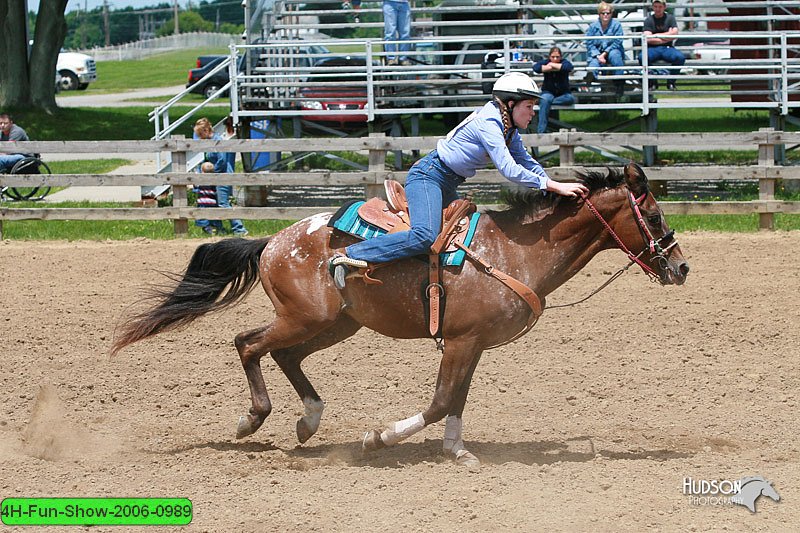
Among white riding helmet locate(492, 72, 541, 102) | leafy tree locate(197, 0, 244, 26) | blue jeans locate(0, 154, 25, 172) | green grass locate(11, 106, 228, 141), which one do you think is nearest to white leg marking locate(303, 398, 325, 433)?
white riding helmet locate(492, 72, 541, 102)

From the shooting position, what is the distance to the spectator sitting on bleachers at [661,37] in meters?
16.7

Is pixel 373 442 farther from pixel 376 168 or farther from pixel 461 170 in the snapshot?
pixel 376 168

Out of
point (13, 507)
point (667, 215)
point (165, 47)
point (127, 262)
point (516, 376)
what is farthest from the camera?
point (165, 47)

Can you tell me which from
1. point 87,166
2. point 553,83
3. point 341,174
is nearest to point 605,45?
point 553,83

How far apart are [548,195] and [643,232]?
64 centimetres

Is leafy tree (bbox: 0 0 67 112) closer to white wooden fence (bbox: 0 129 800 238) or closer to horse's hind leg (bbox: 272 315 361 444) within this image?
white wooden fence (bbox: 0 129 800 238)

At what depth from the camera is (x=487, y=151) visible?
6.56m

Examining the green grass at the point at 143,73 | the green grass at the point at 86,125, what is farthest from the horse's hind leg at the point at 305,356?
the green grass at the point at 143,73

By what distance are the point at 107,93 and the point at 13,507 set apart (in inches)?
1462

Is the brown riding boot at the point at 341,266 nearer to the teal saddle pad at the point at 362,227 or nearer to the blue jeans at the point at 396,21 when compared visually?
the teal saddle pad at the point at 362,227

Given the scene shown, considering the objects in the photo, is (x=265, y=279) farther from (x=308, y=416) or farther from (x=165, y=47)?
(x=165, y=47)

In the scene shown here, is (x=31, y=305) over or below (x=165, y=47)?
below

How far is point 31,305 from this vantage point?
1038cm

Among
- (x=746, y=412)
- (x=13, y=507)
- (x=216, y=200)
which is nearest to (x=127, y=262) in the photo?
(x=216, y=200)
